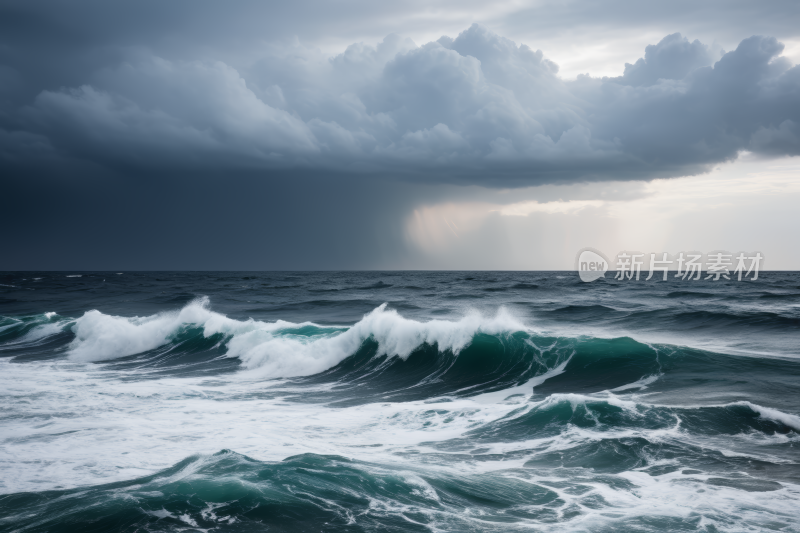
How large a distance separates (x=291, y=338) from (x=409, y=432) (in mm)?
10961

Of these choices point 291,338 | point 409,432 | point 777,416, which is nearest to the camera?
point 777,416

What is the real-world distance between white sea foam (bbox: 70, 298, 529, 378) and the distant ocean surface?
0.09 m

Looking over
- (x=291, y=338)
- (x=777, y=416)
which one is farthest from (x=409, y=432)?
(x=291, y=338)

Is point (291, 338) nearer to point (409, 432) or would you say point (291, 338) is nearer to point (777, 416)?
point (409, 432)

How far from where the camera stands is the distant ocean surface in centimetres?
577

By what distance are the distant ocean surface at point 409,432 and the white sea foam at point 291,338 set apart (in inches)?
3.7

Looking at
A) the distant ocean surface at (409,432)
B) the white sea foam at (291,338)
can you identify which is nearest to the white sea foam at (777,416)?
the distant ocean surface at (409,432)

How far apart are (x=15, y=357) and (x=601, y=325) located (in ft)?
72.7

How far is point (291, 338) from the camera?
19578 mm

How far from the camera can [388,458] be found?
25.5ft

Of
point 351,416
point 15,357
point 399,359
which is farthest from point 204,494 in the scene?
point 15,357

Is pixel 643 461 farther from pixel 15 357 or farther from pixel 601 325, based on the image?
pixel 15 357

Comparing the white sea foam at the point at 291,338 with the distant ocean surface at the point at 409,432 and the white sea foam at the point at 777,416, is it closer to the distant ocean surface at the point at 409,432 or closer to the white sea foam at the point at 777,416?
the distant ocean surface at the point at 409,432

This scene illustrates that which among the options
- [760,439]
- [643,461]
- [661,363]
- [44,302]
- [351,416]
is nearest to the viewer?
[643,461]
